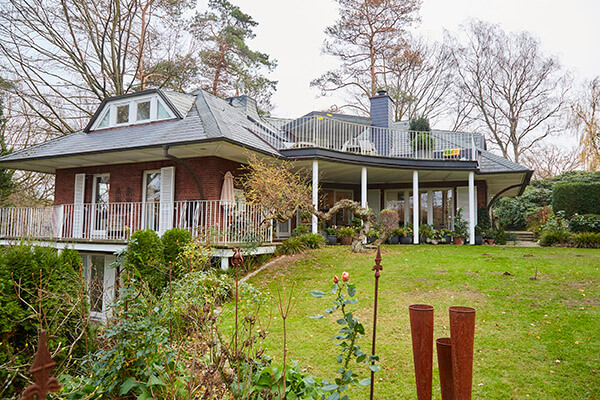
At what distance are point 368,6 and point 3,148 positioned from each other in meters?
19.5

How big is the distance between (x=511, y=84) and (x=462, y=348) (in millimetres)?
26931

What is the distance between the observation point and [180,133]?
10172 millimetres

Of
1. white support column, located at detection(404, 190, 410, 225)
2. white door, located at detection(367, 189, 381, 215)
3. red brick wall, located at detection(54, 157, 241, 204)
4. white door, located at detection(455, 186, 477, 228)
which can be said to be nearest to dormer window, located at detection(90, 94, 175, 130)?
red brick wall, located at detection(54, 157, 241, 204)

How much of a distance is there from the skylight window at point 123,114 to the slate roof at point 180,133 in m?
0.42

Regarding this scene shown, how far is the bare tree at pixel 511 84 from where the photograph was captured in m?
22.9

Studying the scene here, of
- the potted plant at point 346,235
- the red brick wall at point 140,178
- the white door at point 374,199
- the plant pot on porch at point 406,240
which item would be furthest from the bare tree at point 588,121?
the red brick wall at point 140,178

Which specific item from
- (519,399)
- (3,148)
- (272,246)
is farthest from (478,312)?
(3,148)

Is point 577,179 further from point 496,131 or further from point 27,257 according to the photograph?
point 27,257

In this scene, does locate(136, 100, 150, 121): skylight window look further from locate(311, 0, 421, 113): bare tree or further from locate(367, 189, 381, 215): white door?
locate(311, 0, 421, 113): bare tree

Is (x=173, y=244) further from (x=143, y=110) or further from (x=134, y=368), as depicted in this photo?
(x=143, y=110)

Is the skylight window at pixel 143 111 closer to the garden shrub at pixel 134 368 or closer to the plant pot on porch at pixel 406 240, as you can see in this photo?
the plant pot on porch at pixel 406 240

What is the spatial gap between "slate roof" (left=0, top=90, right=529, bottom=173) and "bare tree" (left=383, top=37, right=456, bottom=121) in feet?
32.3

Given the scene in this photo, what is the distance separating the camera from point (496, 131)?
25281mm

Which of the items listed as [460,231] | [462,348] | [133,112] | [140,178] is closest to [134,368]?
[462,348]
